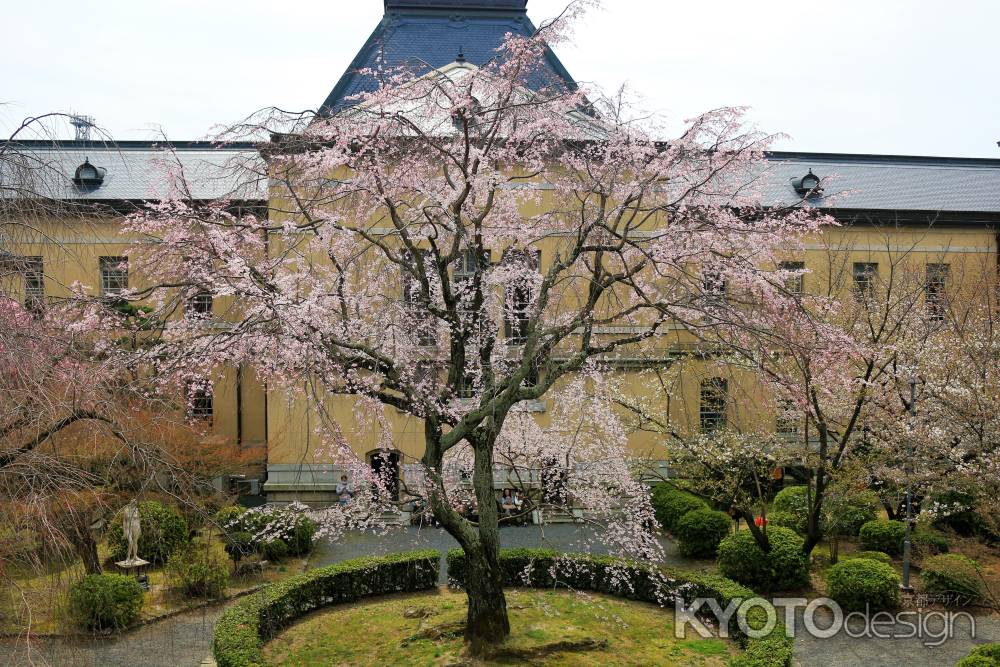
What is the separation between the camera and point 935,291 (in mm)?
21438

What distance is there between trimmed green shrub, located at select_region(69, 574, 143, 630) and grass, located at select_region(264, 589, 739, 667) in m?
2.42

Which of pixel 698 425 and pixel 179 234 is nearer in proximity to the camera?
pixel 179 234

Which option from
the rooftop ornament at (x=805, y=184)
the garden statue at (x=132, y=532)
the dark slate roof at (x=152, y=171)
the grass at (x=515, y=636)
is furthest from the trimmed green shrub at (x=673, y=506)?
the dark slate roof at (x=152, y=171)

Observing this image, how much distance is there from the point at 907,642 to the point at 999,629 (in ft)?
5.83

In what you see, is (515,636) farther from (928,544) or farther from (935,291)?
(935,291)

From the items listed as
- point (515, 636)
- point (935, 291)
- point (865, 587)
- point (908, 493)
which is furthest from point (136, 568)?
point (935, 291)

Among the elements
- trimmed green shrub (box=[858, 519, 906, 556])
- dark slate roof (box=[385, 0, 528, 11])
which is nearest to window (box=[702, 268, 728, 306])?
trimmed green shrub (box=[858, 519, 906, 556])

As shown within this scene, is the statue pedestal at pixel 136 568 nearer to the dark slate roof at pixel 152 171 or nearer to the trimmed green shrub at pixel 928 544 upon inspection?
the dark slate roof at pixel 152 171

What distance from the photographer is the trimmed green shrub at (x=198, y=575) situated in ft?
Result: 42.5

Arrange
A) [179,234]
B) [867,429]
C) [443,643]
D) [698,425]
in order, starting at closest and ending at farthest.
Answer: [179,234], [443,643], [867,429], [698,425]

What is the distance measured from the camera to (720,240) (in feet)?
31.2

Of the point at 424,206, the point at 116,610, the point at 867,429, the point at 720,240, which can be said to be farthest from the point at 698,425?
the point at 116,610

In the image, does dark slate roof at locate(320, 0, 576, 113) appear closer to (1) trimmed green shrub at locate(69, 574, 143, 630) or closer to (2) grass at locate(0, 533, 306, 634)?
(1) trimmed green shrub at locate(69, 574, 143, 630)

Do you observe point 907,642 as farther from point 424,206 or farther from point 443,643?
point 424,206
